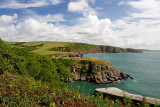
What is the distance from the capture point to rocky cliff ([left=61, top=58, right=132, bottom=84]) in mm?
62978

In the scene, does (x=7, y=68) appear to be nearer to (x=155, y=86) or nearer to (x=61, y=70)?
(x=61, y=70)

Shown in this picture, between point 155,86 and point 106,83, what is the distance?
2375cm

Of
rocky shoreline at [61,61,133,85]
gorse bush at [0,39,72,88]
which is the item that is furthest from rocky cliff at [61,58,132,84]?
gorse bush at [0,39,72,88]

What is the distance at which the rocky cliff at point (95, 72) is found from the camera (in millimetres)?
Result: 62978

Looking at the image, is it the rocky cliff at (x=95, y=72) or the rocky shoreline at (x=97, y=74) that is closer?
the rocky shoreline at (x=97, y=74)

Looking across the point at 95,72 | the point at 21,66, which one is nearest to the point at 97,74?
the point at 95,72

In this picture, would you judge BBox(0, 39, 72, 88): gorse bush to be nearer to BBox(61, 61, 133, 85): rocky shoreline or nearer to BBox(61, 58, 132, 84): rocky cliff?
BBox(61, 61, 133, 85): rocky shoreline

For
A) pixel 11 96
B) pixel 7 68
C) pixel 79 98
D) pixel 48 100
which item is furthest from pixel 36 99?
pixel 7 68

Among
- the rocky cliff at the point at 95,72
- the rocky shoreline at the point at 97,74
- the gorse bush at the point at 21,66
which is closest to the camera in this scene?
the gorse bush at the point at 21,66

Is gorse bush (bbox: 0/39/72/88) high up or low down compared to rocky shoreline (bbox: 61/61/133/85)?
up

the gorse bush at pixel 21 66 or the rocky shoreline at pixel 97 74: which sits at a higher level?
the gorse bush at pixel 21 66

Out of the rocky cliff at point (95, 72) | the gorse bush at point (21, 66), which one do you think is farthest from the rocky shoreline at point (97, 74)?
the gorse bush at point (21, 66)

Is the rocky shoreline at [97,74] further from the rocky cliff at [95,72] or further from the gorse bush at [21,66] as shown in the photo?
the gorse bush at [21,66]

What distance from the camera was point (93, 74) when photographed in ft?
214
